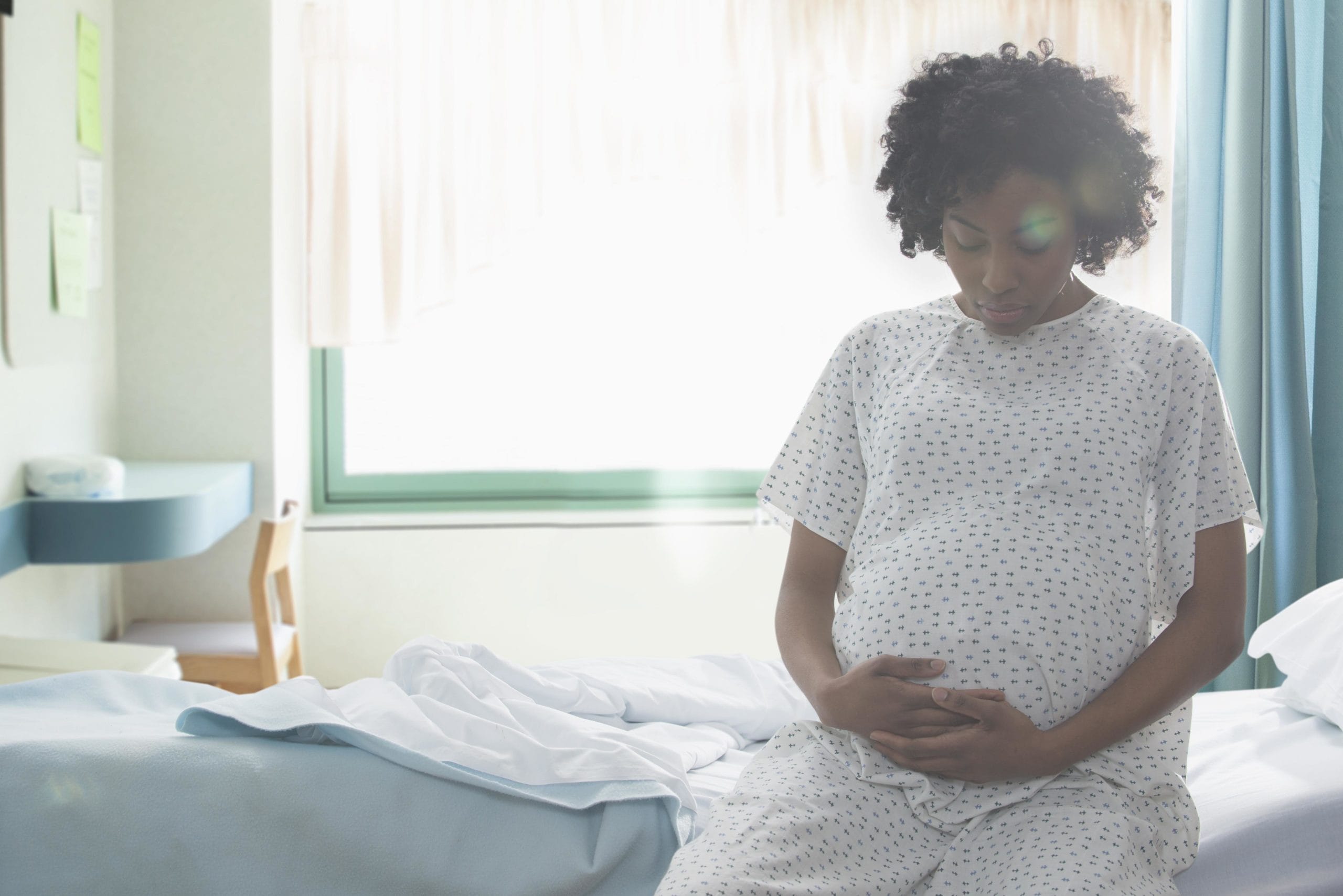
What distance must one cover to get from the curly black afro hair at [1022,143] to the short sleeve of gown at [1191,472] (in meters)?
0.18

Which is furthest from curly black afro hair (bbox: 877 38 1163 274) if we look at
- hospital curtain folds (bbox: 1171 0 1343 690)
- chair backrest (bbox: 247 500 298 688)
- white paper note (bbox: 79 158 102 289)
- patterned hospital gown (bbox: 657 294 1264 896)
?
white paper note (bbox: 79 158 102 289)

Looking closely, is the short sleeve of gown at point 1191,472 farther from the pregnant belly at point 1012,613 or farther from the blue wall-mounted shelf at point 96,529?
the blue wall-mounted shelf at point 96,529

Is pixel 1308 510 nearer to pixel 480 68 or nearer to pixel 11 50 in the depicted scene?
pixel 480 68

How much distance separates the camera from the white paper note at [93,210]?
244cm

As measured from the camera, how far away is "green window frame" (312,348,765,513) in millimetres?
3182

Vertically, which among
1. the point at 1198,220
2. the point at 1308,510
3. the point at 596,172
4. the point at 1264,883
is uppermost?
the point at 596,172

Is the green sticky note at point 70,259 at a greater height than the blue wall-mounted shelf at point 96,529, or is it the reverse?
the green sticky note at point 70,259

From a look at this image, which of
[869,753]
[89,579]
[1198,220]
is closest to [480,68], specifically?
[89,579]

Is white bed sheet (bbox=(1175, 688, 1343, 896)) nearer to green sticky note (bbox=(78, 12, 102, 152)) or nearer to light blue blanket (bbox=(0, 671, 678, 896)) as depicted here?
light blue blanket (bbox=(0, 671, 678, 896))

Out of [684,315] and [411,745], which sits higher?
[684,315]

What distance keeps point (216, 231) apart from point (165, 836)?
77.3 inches

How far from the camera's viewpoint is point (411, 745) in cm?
123

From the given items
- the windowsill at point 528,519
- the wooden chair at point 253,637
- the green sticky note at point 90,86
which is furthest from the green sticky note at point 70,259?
the windowsill at point 528,519

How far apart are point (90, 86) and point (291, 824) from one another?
2037mm
